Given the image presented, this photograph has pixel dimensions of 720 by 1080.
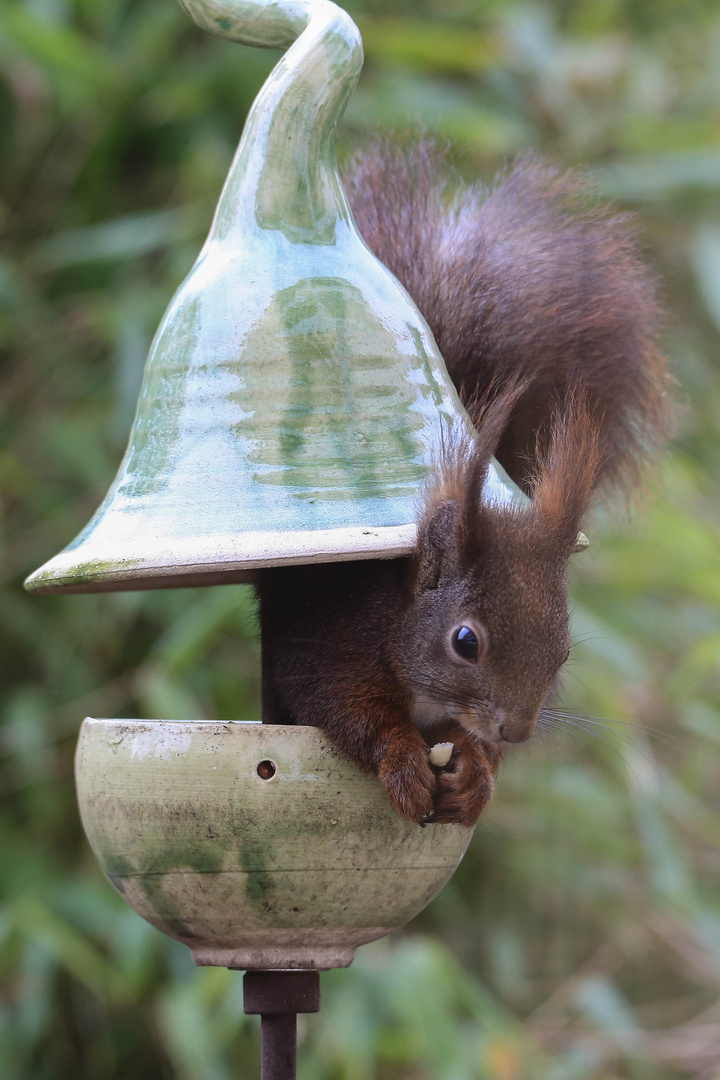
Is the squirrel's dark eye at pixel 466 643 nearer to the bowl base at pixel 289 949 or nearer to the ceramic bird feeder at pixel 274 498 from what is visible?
the ceramic bird feeder at pixel 274 498

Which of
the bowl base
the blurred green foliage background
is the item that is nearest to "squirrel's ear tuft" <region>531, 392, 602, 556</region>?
the bowl base

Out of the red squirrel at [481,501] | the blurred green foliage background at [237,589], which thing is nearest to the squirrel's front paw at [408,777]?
the red squirrel at [481,501]

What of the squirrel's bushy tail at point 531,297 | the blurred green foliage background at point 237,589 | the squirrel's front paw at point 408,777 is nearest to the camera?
the squirrel's front paw at point 408,777

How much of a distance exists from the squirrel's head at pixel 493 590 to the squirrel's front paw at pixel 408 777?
36 millimetres

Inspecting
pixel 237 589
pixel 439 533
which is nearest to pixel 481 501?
pixel 439 533

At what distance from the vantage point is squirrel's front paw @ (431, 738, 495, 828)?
75 cm

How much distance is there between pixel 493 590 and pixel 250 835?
0.19 m

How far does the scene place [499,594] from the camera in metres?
0.75

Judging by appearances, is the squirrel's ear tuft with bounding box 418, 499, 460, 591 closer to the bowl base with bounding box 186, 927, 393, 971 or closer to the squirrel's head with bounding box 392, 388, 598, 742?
the squirrel's head with bounding box 392, 388, 598, 742

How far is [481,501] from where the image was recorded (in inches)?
29.7

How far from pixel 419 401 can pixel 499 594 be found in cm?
13

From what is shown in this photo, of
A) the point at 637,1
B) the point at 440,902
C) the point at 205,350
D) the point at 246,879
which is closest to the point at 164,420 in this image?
the point at 205,350

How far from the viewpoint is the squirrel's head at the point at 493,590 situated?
0.75m

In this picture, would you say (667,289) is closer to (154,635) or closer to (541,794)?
(541,794)
